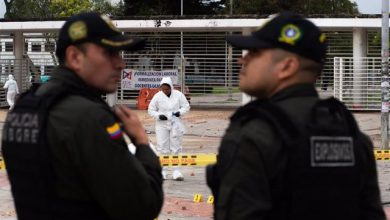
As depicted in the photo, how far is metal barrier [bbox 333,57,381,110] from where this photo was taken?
28438mm

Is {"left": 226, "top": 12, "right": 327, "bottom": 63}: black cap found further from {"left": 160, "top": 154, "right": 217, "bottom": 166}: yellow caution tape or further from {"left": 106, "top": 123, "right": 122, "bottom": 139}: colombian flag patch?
{"left": 160, "top": 154, "right": 217, "bottom": 166}: yellow caution tape

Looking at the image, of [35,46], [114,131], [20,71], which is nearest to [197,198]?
[114,131]

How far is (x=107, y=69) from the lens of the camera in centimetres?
291

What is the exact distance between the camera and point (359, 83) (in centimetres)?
2883

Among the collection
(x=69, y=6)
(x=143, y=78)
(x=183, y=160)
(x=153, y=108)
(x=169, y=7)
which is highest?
(x=69, y=6)

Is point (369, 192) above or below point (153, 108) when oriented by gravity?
above

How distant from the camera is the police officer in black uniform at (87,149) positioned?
267 centimetres

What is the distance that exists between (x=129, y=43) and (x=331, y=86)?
28.3m

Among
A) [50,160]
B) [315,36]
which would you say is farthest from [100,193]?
[315,36]

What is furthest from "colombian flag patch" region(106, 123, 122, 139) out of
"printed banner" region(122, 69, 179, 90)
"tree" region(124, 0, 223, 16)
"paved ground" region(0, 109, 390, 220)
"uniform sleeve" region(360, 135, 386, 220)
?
"tree" region(124, 0, 223, 16)

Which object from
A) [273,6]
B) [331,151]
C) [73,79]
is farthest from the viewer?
[273,6]

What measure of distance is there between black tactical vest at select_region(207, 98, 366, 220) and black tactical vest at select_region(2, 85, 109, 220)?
55 centimetres

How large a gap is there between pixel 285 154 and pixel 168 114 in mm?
9836

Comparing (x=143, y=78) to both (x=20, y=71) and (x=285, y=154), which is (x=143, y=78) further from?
(x=285, y=154)
